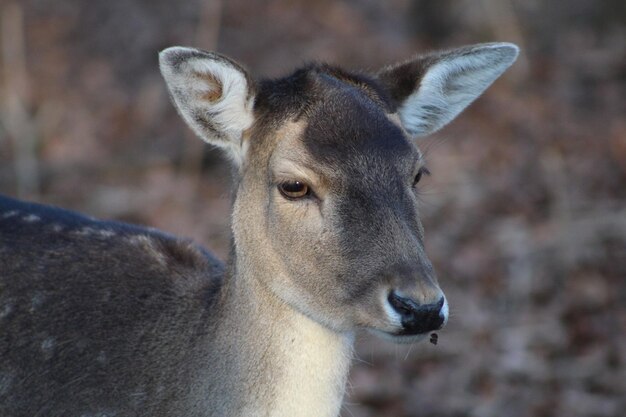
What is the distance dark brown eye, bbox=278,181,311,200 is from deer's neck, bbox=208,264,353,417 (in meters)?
0.47

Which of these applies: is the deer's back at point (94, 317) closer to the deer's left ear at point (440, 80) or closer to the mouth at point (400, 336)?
the mouth at point (400, 336)

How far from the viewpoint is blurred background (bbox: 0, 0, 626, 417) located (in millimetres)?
9469

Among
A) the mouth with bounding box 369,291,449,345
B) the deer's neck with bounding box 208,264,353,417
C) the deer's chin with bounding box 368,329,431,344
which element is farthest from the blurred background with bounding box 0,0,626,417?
the mouth with bounding box 369,291,449,345

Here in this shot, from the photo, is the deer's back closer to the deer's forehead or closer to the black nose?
the deer's forehead

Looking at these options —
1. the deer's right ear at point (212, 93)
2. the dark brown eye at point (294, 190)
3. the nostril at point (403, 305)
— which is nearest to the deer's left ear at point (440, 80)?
the deer's right ear at point (212, 93)

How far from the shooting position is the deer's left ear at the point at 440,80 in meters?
5.94

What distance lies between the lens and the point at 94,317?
18.7 ft

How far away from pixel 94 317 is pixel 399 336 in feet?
5.61

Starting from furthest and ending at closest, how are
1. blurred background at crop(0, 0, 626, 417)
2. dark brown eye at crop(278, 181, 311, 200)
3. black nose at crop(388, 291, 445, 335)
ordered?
blurred background at crop(0, 0, 626, 417) → dark brown eye at crop(278, 181, 311, 200) → black nose at crop(388, 291, 445, 335)

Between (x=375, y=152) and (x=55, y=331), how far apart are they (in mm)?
1874

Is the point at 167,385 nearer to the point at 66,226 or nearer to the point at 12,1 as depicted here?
the point at 66,226

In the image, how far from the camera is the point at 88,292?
579 cm

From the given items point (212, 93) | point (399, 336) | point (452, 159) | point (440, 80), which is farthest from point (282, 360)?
point (452, 159)

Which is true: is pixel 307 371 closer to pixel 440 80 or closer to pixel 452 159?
pixel 440 80
